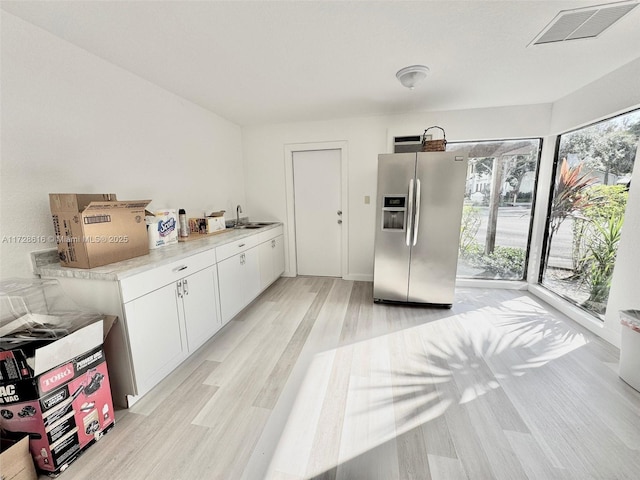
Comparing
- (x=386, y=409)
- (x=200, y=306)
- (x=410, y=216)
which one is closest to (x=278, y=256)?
(x=200, y=306)

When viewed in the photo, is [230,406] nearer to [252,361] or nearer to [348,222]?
[252,361]

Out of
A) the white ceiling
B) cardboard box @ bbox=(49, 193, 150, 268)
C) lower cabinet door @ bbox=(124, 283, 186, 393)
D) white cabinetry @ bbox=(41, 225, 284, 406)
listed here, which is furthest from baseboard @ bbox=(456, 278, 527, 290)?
cardboard box @ bbox=(49, 193, 150, 268)

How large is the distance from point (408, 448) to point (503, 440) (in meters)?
0.54

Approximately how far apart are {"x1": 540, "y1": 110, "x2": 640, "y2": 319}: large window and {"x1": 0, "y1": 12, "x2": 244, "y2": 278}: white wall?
4325mm

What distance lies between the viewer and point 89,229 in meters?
1.60

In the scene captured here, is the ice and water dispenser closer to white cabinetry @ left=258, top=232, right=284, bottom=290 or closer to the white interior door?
the white interior door

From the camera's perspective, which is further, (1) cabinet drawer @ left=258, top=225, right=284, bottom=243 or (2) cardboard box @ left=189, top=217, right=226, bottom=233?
(1) cabinet drawer @ left=258, top=225, right=284, bottom=243

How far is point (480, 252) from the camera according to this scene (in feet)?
12.5

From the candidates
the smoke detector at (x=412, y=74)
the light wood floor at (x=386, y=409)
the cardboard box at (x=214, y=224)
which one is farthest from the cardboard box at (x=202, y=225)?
the smoke detector at (x=412, y=74)

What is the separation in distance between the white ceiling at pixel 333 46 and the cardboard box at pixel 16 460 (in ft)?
7.51

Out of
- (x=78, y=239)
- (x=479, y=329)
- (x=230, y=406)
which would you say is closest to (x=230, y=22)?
(x=78, y=239)

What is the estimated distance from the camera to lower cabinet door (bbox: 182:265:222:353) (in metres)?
2.08

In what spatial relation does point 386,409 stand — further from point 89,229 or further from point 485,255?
point 485,255

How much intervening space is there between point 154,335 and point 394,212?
2591mm
